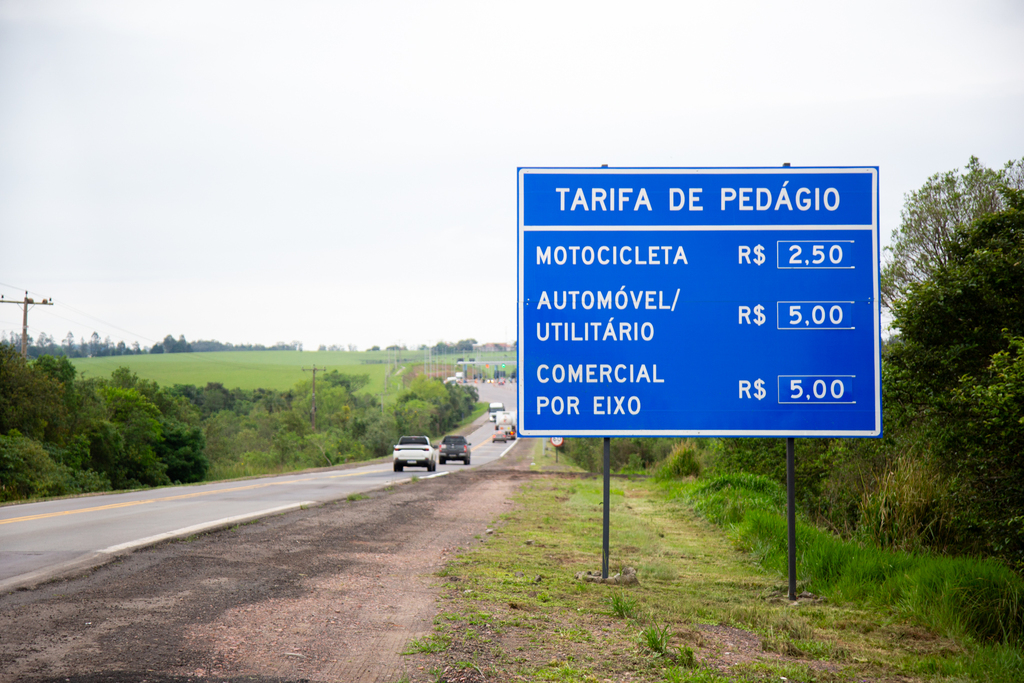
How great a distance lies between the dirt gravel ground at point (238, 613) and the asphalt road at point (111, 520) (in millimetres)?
515

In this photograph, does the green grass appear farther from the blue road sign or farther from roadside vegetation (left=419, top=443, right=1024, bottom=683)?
the blue road sign

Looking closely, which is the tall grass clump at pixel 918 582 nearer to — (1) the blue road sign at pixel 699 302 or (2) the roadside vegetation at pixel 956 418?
(2) the roadside vegetation at pixel 956 418

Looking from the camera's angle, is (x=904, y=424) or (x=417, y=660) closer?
(x=417, y=660)

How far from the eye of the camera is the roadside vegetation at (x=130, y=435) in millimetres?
39250

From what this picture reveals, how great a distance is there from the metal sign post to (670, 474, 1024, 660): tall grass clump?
1582 millimetres

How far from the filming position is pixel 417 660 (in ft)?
17.8

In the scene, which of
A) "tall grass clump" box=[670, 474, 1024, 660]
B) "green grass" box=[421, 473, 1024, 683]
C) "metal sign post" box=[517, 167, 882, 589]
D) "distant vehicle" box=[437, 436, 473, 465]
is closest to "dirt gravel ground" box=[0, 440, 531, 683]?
"green grass" box=[421, 473, 1024, 683]

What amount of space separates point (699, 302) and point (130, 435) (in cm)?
5889

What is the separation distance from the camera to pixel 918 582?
24.7 feet

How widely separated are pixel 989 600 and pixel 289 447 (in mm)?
77051

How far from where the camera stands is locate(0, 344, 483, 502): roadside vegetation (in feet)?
129

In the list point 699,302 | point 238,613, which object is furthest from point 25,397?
point 699,302

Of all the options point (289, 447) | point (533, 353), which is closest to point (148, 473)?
point (289, 447)

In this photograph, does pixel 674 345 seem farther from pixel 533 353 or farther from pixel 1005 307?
pixel 1005 307
